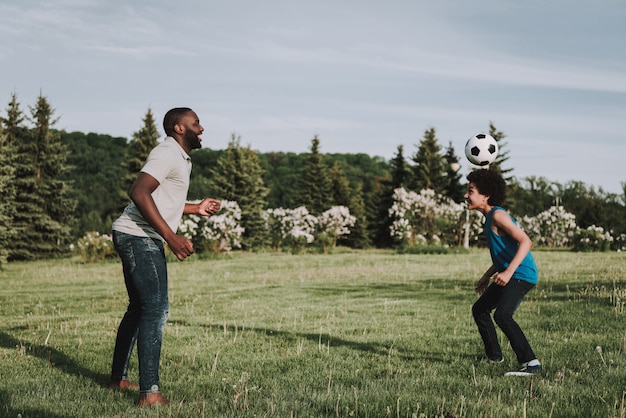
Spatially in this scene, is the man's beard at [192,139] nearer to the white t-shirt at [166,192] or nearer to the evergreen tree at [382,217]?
the white t-shirt at [166,192]

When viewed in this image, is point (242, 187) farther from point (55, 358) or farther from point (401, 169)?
point (55, 358)

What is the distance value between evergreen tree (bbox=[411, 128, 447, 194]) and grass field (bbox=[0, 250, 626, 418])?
36.2m

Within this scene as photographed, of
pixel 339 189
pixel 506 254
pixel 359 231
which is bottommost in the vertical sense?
pixel 359 231

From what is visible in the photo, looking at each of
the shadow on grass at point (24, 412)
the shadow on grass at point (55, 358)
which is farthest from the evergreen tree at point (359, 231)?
the shadow on grass at point (24, 412)

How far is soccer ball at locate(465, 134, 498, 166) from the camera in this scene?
7.11 metres

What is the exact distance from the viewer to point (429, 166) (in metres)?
48.7

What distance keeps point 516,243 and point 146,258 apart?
2.87m

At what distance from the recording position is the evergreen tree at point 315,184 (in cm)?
4944

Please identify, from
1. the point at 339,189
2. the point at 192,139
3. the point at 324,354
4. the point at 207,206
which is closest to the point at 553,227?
the point at 339,189

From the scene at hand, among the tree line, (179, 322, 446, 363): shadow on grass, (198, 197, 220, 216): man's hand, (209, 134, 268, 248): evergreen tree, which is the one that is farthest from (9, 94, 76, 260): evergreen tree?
(198, 197, 220, 216): man's hand

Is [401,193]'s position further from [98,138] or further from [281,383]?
[98,138]

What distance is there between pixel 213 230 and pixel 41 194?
14.8 metres

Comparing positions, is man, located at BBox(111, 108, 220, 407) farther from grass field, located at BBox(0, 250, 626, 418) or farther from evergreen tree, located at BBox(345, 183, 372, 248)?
evergreen tree, located at BBox(345, 183, 372, 248)

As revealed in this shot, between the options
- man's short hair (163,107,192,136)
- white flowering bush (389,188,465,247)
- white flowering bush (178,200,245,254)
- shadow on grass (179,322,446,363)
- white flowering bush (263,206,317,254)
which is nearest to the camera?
man's short hair (163,107,192,136)
